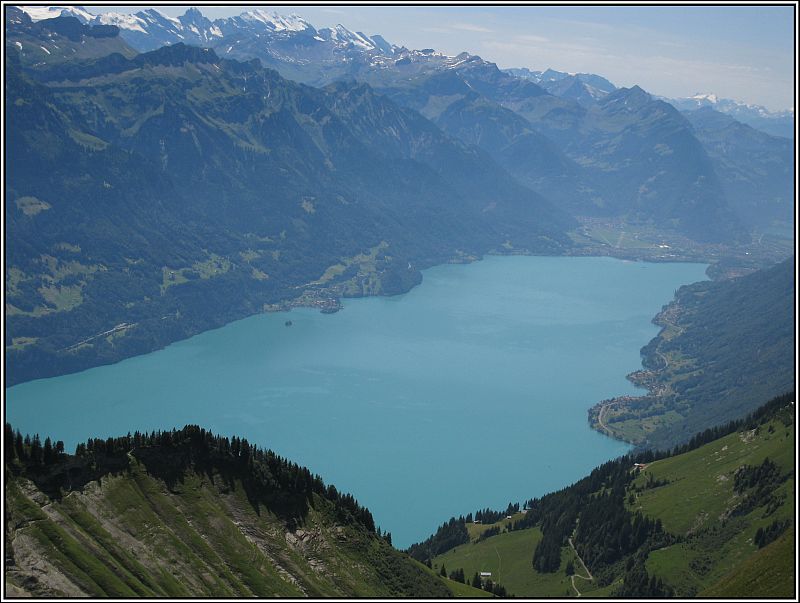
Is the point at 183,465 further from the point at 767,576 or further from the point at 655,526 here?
the point at 655,526

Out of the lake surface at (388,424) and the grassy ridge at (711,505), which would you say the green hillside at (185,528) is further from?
the lake surface at (388,424)

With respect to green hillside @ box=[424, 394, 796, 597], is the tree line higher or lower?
higher

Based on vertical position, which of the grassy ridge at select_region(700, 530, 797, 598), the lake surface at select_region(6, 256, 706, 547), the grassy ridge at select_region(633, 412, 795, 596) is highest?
the lake surface at select_region(6, 256, 706, 547)

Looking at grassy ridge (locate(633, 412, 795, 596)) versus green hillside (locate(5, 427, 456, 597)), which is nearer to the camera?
green hillside (locate(5, 427, 456, 597))

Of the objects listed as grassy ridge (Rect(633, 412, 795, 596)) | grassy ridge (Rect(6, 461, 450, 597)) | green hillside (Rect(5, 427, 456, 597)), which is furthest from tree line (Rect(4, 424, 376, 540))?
grassy ridge (Rect(633, 412, 795, 596))

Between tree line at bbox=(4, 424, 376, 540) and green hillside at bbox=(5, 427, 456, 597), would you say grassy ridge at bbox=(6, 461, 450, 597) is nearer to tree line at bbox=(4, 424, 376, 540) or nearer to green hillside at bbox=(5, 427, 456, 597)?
green hillside at bbox=(5, 427, 456, 597)

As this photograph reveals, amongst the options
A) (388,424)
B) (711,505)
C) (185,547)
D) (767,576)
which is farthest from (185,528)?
(388,424)
